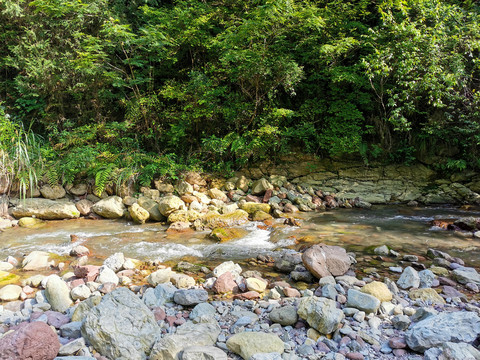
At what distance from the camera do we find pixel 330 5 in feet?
28.3

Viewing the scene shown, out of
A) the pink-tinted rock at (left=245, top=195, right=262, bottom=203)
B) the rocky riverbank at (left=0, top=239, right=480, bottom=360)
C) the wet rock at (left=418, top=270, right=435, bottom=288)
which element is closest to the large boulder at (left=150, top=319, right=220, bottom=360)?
the rocky riverbank at (left=0, top=239, right=480, bottom=360)

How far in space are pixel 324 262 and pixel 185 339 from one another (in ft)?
6.69

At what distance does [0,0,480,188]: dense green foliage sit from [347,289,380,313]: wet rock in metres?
5.76

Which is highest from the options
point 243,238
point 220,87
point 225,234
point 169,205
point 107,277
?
point 220,87

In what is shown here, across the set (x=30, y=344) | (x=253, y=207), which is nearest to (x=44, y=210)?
(x=253, y=207)

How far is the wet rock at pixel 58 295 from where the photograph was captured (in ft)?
10.1

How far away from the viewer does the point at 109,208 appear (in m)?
6.82

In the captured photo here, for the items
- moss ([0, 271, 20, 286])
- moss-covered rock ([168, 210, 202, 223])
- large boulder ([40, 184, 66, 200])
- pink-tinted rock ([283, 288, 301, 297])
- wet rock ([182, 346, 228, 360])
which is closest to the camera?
wet rock ([182, 346, 228, 360])

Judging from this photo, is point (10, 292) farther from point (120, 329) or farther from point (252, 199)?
point (252, 199)

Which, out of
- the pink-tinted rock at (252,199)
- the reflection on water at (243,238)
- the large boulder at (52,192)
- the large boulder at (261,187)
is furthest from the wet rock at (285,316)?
the large boulder at (52,192)

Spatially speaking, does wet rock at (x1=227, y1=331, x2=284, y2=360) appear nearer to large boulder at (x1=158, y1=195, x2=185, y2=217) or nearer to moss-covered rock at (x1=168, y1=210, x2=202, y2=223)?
moss-covered rock at (x1=168, y1=210, x2=202, y2=223)

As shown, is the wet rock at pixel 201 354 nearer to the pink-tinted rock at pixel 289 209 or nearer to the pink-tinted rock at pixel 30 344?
the pink-tinted rock at pixel 30 344

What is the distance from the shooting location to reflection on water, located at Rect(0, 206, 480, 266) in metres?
4.84

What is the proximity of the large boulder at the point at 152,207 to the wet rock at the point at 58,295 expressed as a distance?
3408mm
